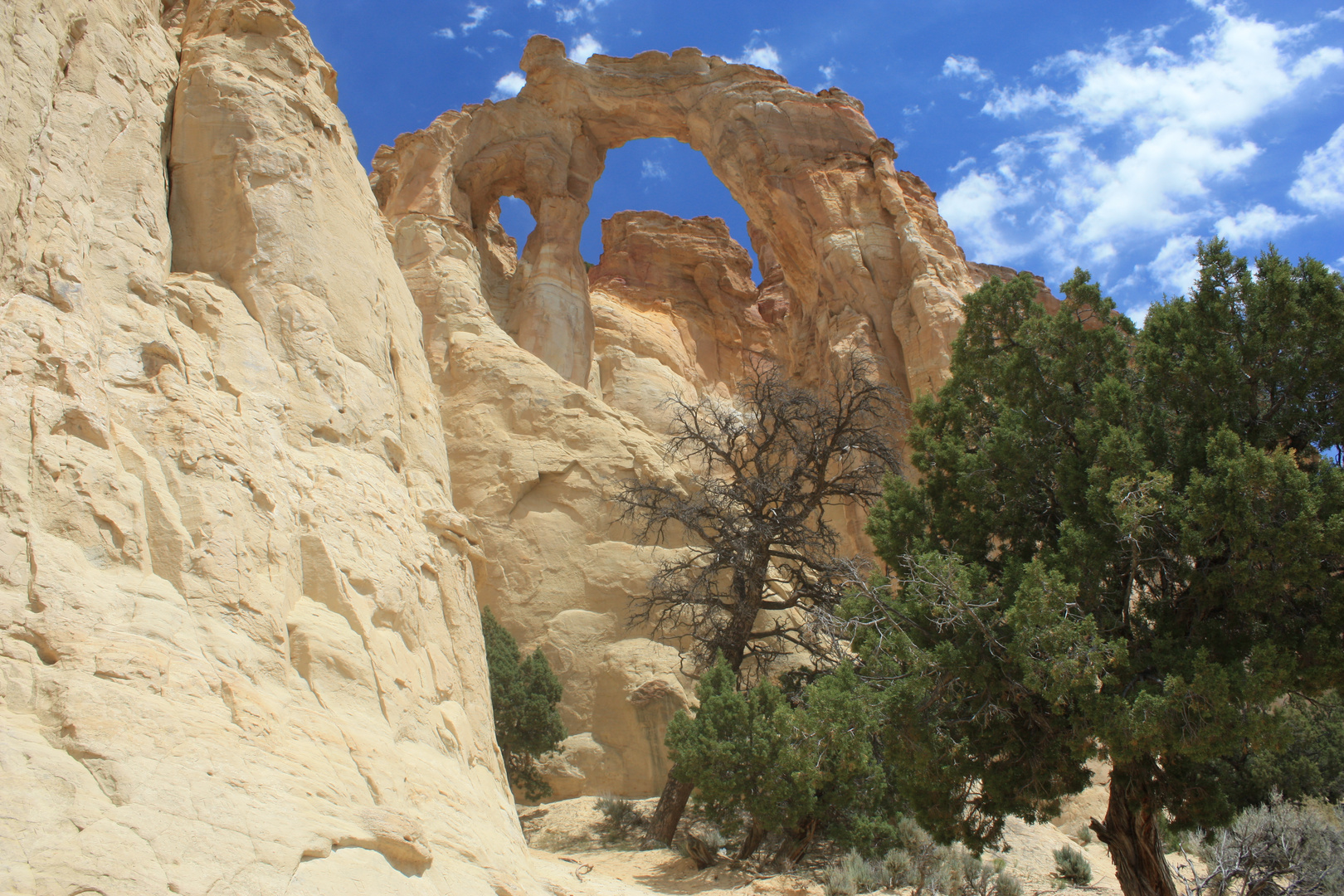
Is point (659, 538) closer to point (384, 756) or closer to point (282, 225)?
point (282, 225)

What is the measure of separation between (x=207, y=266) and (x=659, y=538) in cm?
990

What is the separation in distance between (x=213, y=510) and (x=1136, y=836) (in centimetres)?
866

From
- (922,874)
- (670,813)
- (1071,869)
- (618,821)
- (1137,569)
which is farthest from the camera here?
(618,821)

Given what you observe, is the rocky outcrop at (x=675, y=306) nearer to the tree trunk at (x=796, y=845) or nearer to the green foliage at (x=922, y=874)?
the tree trunk at (x=796, y=845)

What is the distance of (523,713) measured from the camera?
1338cm

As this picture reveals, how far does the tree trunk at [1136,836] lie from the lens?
27.2ft

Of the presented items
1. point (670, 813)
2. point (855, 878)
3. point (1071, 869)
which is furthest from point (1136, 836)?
point (670, 813)

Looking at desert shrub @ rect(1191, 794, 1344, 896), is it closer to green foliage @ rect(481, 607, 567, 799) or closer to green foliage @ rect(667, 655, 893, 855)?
green foliage @ rect(667, 655, 893, 855)

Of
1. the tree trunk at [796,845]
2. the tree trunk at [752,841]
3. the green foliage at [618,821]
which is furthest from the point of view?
the green foliage at [618,821]

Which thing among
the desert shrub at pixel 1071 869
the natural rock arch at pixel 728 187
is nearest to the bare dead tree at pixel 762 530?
the desert shrub at pixel 1071 869

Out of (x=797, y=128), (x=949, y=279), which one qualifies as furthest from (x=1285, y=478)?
(x=797, y=128)

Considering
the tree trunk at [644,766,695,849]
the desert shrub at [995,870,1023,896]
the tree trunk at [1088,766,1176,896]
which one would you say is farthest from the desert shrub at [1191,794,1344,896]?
the tree trunk at [644,766,695,849]

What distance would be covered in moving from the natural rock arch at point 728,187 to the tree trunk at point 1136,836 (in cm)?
1537

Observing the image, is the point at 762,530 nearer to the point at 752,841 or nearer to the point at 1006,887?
the point at 752,841
